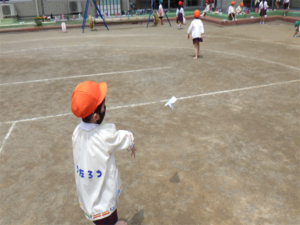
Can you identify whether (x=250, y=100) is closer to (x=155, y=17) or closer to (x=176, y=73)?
(x=176, y=73)

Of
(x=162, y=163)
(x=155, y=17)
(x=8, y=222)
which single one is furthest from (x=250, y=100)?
(x=155, y=17)

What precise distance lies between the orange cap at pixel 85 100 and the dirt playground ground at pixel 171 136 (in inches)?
69.0

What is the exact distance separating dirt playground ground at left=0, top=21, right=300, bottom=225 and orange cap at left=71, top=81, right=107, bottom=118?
5.75 feet

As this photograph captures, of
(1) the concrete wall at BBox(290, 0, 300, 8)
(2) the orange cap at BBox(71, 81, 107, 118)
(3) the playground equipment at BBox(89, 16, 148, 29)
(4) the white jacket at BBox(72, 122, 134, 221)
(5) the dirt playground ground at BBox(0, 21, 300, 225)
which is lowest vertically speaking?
(5) the dirt playground ground at BBox(0, 21, 300, 225)

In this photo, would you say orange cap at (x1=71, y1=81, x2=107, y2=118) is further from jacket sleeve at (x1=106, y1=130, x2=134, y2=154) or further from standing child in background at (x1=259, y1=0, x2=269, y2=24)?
standing child in background at (x1=259, y1=0, x2=269, y2=24)

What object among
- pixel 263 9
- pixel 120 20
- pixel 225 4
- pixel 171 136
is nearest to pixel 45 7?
pixel 120 20

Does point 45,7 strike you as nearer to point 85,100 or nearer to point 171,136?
point 171,136

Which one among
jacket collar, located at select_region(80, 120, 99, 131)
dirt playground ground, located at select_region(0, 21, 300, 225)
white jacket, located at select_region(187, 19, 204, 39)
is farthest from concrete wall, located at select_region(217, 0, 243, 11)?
jacket collar, located at select_region(80, 120, 99, 131)

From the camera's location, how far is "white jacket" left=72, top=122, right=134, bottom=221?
8.54 feet

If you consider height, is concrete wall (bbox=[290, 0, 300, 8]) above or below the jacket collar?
above

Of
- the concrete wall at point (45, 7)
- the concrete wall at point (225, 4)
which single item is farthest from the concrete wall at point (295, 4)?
the concrete wall at point (45, 7)

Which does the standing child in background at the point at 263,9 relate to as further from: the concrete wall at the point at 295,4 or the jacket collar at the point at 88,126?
the jacket collar at the point at 88,126

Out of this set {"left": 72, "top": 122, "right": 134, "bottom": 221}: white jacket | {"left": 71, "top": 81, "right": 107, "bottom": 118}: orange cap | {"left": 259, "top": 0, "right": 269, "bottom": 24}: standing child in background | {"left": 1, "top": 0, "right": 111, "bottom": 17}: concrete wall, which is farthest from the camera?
{"left": 1, "top": 0, "right": 111, "bottom": 17}: concrete wall

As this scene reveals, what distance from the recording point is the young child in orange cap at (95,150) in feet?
8.23
